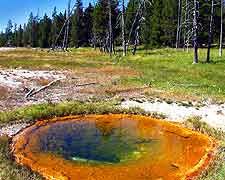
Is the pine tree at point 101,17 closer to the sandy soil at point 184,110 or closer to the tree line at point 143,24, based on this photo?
the tree line at point 143,24

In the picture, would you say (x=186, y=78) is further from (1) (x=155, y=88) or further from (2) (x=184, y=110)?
(2) (x=184, y=110)

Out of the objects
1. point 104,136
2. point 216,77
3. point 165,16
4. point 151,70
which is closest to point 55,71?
point 151,70

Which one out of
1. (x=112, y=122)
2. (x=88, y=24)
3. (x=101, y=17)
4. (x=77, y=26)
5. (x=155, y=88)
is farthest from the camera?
(x=88, y=24)

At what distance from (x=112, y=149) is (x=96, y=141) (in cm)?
147

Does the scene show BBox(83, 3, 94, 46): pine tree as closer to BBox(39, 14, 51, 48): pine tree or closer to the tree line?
the tree line

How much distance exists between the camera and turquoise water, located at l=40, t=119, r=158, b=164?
1698 centimetres

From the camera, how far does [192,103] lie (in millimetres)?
26219

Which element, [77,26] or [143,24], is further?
[77,26]

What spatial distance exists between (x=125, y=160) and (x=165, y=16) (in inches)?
2866

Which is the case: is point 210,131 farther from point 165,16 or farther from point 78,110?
point 165,16

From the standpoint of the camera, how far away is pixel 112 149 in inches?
707

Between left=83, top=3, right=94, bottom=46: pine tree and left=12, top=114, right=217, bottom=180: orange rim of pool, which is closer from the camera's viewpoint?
left=12, top=114, right=217, bottom=180: orange rim of pool

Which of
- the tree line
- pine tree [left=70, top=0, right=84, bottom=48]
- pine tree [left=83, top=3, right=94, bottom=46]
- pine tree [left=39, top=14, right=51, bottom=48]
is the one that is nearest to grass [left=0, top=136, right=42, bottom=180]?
the tree line

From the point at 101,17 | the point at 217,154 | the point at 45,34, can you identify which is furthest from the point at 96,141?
the point at 45,34
